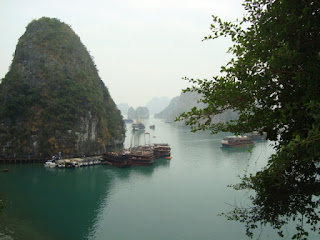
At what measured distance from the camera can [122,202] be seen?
112 feet

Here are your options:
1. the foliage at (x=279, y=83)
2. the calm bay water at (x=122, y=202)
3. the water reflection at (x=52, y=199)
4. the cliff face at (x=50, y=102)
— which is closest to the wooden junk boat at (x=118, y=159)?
the calm bay water at (x=122, y=202)

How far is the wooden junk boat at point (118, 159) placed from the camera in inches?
2122

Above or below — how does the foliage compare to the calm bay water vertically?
above

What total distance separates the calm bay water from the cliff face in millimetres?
Answer: 8420

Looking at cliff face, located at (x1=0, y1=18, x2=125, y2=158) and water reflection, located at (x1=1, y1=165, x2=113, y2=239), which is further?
cliff face, located at (x1=0, y1=18, x2=125, y2=158)

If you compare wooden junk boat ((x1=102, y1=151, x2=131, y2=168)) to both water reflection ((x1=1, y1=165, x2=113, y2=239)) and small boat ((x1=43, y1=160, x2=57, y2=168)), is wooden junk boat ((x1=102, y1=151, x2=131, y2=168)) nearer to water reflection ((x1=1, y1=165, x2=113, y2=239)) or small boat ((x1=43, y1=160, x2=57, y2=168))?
water reflection ((x1=1, y1=165, x2=113, y2=239))

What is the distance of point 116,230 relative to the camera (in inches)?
1042

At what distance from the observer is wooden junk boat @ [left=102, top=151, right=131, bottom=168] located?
5391 centimetres

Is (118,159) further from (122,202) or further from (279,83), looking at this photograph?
(279,83)

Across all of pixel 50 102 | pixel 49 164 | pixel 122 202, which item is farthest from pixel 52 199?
pixel 50 102

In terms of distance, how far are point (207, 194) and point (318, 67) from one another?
32.3 m

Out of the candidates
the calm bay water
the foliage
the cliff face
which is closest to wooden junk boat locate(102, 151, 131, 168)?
the calm bay water

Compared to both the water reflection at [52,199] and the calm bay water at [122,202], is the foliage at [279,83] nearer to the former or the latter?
the calm bay water at [122,202]

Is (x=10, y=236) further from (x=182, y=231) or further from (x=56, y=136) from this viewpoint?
(x=56, y=136)
